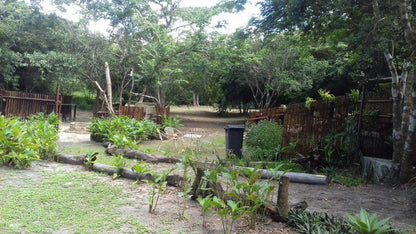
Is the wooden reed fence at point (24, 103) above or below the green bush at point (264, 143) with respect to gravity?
above

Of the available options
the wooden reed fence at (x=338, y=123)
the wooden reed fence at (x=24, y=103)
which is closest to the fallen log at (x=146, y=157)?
the wooden reed fence at (x=338, y=123)

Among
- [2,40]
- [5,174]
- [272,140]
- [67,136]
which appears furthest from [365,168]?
[2,40]

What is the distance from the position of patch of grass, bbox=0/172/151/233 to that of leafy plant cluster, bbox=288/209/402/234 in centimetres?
165

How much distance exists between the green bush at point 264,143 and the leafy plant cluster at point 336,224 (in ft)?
12.6

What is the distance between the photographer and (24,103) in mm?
13562

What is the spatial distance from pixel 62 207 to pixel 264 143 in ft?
18.5

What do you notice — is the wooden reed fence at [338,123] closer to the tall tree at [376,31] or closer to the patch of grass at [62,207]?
the tall tree at [376,31]

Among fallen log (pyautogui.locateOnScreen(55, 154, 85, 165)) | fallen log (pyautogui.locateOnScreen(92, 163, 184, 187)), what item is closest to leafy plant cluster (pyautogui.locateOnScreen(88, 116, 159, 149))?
fallen log (pyautogui.locateOnScreen(55, 154, 85, 165))

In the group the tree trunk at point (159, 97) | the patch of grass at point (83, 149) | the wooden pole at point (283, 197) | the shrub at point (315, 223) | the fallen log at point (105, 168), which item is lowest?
the patch of grass at point (83, 149)

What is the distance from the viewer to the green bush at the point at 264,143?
7926 mm

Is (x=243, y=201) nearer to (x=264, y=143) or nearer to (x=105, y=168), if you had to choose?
(x=105, y=168)

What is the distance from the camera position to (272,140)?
28.8ft

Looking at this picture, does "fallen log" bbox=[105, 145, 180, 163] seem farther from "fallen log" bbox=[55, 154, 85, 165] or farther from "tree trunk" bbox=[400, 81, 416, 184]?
"tree trunk" bbox=[400, 81, 416, 184]

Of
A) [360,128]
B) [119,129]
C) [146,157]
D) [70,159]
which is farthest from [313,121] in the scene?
[119,129]
